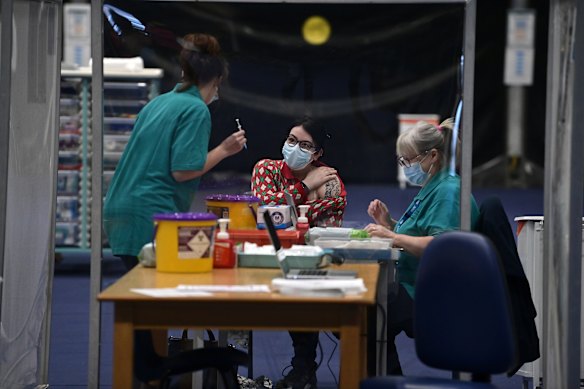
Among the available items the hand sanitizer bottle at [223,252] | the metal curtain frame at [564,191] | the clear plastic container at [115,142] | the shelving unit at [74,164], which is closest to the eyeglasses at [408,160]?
the metal curtain frame at [564,191]

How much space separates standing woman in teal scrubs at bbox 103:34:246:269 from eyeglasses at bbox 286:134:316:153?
0.34 meters

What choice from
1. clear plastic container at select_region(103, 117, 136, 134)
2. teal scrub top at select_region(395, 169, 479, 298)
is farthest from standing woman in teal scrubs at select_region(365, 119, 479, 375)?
clear plastic container at select_region(103, 117, 136, 134)

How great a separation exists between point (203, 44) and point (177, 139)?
52cm

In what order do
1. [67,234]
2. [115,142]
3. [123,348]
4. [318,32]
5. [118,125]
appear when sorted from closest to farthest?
[123,348], [318,32], [118,125], [115,142], [67,234]

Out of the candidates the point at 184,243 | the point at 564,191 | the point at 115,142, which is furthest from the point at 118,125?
the point at 564,191

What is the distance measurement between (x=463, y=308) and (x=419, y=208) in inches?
46.6

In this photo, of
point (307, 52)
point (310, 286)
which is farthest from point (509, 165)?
point (310, 286)

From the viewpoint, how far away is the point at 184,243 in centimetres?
385

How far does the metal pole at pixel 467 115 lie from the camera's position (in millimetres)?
4762

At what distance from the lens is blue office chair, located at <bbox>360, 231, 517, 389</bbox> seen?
350 cm

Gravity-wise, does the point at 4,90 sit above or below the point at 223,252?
above

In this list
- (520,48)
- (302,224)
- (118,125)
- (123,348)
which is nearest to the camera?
(123,348)

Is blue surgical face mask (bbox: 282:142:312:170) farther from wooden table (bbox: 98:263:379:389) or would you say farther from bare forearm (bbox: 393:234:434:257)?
wooden table (bbox: 98:263:379:389)

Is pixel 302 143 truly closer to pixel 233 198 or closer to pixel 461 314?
pixel 233 198
